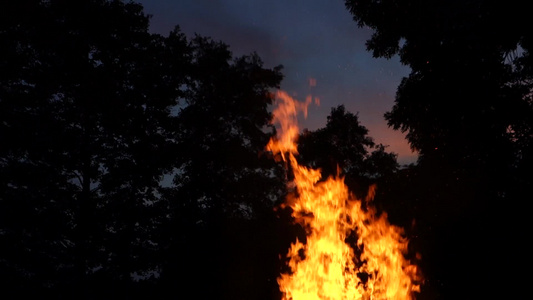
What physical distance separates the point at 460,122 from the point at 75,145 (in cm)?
1199

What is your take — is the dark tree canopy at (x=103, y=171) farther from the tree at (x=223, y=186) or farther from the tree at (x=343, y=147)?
the tree at (x=343, y=147)

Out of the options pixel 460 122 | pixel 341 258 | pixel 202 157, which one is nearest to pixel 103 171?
pixel 202 157

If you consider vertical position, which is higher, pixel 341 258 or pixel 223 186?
pixel 223 186

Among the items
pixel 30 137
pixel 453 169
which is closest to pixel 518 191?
pixel 453 169

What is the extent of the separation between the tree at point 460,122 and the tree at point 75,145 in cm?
896

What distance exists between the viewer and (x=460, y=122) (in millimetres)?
9836

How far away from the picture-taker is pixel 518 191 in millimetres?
9023

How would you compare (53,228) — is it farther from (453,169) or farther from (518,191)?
(518,191)

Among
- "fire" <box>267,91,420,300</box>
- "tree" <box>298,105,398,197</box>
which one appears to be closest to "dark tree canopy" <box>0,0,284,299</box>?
"fire" <box>267,91,420,300</box>

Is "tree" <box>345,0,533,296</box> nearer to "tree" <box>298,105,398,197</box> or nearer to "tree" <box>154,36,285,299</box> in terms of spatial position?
"tree" <box>154,36,285,299</box>

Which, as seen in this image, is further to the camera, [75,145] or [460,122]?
[75,145]

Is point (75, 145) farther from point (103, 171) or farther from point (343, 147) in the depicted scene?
point (343, 147)

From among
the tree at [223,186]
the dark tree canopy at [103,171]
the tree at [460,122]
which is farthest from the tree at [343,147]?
the tree at [460,122]

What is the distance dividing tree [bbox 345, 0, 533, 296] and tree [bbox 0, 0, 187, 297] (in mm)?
8955
